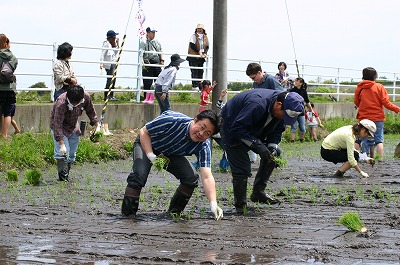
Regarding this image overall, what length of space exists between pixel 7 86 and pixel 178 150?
7055 mm

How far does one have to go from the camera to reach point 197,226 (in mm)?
8070

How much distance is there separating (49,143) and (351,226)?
27.7 ft

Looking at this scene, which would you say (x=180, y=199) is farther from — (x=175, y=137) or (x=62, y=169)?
(x=62, y=169)

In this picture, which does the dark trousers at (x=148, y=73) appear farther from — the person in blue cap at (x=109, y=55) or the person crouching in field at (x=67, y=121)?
the person crouching in field at (x=67, y=121)

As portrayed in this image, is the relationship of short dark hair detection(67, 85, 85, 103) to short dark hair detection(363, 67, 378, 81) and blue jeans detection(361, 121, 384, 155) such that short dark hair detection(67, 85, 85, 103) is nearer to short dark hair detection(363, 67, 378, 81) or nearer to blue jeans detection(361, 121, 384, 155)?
short dark hair detection(363, 67, 378, 81)

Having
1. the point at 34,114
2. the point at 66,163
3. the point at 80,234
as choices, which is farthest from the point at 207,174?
the point at 34,114

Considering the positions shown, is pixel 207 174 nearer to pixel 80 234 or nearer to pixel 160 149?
pixel 160 149

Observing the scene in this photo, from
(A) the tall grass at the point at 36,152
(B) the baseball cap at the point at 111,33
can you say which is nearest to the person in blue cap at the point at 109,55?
(B) the baseball cap at the point at 111,33

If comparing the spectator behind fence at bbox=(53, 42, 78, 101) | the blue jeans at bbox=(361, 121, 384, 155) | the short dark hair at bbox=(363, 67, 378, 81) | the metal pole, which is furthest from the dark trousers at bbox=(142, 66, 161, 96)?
the short dark hair at bbox=(363, 67, 378, 81)

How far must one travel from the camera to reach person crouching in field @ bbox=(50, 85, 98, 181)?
11656 mm

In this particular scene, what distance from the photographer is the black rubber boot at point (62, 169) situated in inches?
479

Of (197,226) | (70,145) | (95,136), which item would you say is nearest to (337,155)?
(70,145)

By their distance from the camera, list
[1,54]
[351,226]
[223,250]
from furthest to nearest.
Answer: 1. [1,54]
2. [351,226]
3. [223,250]

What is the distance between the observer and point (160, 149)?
8.69 m
